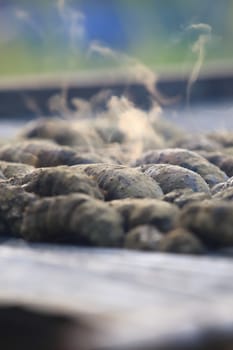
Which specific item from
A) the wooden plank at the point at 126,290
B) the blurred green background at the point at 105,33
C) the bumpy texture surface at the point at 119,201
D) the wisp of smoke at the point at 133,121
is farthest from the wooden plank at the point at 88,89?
the wooden plank at the point at 126,290

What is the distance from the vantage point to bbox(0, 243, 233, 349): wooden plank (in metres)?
1.10

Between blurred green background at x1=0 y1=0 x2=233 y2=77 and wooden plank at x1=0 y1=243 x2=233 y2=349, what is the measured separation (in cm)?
312

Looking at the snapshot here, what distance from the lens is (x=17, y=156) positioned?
293 centimetres

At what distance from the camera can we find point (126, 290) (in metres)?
1.37

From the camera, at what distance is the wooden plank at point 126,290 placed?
1.10 meters

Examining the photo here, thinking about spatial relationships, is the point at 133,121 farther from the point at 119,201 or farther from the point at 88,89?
the point at 88,89

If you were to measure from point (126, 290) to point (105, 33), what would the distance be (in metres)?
4.38

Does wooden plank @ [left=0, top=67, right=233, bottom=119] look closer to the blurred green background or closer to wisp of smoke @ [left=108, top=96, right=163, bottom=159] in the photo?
the blurred green background

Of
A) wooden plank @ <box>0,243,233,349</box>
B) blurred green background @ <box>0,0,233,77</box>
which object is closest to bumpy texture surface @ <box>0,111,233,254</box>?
wooden plank @ <box>0,243,233,349</box>

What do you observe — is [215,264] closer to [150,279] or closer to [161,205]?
[150,279]

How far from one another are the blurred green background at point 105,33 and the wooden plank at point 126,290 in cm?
312

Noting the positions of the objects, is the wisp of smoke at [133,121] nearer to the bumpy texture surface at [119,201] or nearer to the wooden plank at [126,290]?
the bumpy texture surface at [119,201]

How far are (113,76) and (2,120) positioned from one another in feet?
3.47

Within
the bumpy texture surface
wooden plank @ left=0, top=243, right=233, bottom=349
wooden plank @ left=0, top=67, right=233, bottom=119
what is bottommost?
wooden plank @ left=0, top=243, right=233, bottom=349
